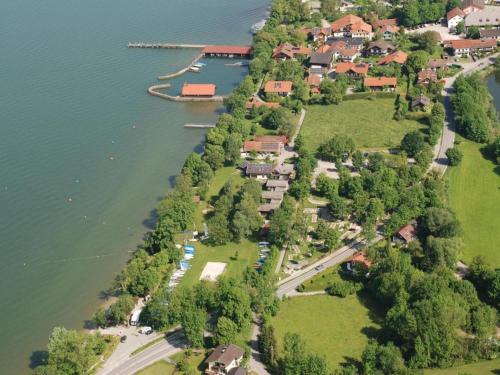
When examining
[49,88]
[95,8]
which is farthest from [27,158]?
[95,8]

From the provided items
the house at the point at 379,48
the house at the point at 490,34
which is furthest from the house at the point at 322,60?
the house at the point at 490,34

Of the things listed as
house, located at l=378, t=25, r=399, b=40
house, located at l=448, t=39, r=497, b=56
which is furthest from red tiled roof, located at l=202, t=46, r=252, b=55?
house, located at l=448, t=39, r=497, b=56

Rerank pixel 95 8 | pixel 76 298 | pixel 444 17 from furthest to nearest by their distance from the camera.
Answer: pixel 95 8 → pixel 444 17 → pixel 76 298

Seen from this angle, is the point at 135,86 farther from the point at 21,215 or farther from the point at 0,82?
the point at 21,215

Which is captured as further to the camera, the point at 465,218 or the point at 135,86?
the point at 135,86

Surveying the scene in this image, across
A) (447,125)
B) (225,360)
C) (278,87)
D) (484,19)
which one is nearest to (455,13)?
(484,19)

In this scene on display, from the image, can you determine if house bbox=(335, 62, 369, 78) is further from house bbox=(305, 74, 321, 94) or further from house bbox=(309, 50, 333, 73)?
house bbox=(305, 74, 321, 94)
